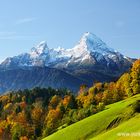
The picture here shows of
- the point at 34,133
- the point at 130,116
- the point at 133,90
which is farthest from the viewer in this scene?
the point at 34,133

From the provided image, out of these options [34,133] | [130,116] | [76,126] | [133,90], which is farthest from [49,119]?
[130,116]

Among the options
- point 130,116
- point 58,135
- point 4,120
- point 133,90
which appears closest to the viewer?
point 130,116

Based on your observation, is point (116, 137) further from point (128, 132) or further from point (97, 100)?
point (97, 100)

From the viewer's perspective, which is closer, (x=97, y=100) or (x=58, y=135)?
(x=58, y=135)

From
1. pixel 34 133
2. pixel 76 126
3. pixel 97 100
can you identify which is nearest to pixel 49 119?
pixel 34 133

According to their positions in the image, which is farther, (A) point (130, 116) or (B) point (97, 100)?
(B) point (97, 100)

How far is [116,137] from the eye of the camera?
232 feet

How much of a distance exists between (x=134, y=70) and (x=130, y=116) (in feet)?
188

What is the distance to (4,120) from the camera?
188125 mm

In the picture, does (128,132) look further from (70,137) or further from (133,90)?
(133,90)

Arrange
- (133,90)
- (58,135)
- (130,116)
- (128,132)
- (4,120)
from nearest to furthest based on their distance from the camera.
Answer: (128,132) < (130,116) < (58,135) < (133,90) < (4,120)

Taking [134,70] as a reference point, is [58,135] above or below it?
below

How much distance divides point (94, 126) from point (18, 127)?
217 feet

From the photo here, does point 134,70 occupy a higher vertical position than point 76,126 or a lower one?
higher
